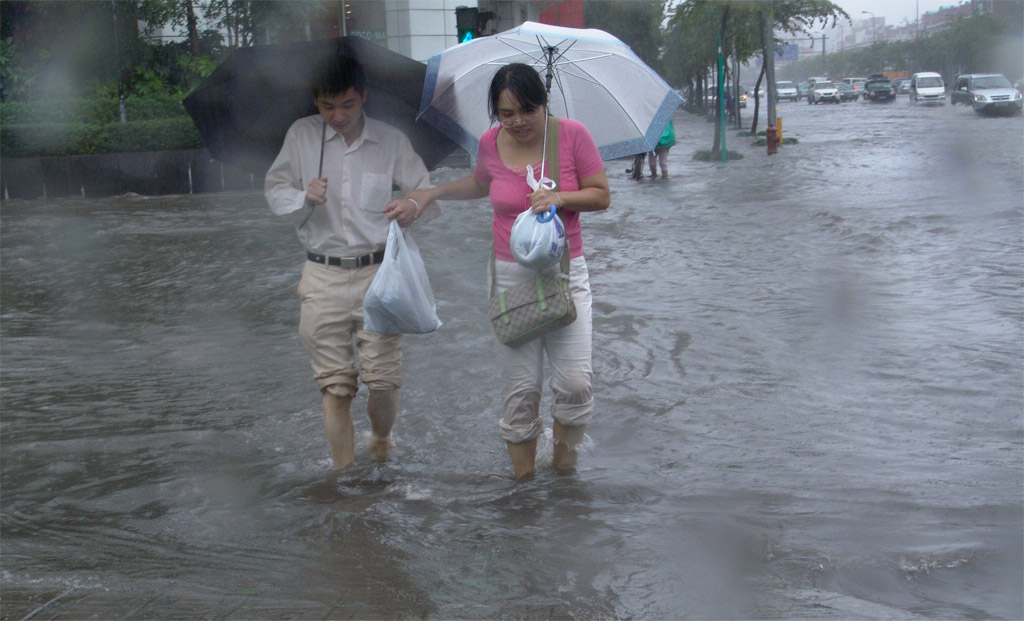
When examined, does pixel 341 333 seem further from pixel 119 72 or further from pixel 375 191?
pixel 119 72

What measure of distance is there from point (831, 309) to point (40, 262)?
863 cm

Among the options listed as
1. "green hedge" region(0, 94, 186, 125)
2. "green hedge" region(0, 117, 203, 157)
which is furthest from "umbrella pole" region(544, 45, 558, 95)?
"green hedge" region(0, 117, 203, 157)

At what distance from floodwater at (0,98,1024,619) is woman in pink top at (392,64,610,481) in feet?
1.11

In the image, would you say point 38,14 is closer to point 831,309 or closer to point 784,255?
point 784,255

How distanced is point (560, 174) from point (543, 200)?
0.77 ft

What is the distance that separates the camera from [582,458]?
4.98m

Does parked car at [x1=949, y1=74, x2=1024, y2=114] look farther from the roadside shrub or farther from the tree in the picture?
the roadside shrub

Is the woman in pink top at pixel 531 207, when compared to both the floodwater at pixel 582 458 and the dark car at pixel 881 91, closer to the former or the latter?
the floodwater at pixel 582 458

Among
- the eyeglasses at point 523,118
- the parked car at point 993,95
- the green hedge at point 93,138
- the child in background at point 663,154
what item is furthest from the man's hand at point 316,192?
the parked car at point 993,95

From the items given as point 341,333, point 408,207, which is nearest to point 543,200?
point 408,207

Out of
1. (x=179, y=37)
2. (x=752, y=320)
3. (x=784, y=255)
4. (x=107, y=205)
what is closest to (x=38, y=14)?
(x=179, y=37)

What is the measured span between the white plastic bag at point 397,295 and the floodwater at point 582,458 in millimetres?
776

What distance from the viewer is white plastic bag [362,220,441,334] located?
4137 mm

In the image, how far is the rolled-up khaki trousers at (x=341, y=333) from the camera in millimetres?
4449
